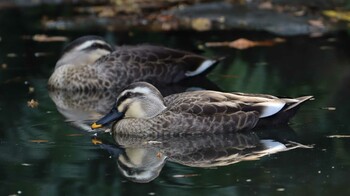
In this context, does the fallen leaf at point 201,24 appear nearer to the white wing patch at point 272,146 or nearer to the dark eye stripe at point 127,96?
the dark eye stripe at point 127,96

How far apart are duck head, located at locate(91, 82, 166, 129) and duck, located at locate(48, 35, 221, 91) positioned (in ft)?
11.8

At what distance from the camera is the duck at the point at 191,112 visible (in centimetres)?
1188

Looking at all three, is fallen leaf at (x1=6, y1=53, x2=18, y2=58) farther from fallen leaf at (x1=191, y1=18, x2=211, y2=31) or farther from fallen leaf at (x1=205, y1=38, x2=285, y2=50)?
fallen leaf at (x1=191, y1=18, x2=211, y2=31)

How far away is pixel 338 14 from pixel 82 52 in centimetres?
616

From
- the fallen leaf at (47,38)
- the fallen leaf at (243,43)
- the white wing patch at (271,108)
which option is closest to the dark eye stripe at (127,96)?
the white wing patch at (271,108)

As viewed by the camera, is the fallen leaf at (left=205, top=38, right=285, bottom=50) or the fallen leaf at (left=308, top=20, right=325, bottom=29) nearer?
the fallen leaf at (left=205, top=38, right=285, bottom=50)

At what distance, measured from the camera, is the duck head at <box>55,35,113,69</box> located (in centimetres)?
1619

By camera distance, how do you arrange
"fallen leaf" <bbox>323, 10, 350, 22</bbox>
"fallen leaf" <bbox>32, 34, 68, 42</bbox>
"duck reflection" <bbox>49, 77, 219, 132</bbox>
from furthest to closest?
"fallen leaf" <bbox>323, 10, 350, 22</bbox>, "fallen leaf" <bbox>32, 34, 68, 42</bbox>, "duck reflection" <bbox>49, 77, 219, 132</bbox>

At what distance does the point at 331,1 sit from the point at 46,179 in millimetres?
12297

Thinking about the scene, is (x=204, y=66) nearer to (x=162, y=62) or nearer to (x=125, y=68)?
(x=162, y=62)

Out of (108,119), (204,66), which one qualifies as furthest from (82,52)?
(108,119)

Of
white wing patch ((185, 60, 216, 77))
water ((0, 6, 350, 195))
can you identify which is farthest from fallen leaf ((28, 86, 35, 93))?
white wing patch ((185, 60, 216, 77))

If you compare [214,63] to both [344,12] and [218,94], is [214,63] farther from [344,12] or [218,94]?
[344,12]

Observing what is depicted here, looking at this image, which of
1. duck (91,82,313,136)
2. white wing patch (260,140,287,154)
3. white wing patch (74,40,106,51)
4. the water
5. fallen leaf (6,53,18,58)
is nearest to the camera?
the water
